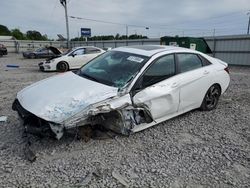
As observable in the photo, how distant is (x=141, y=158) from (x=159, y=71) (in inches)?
61.3

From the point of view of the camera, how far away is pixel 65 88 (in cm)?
346

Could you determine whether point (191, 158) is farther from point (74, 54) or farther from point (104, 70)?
point (74, 54)

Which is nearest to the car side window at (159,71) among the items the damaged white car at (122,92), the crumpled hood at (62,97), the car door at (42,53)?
the damaged white car at (122,92)

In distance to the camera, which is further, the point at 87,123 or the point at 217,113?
the point at 217,113

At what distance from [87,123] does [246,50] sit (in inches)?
563

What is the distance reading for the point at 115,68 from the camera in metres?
3.94

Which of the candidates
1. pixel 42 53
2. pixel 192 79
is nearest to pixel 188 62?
pixel 192 79

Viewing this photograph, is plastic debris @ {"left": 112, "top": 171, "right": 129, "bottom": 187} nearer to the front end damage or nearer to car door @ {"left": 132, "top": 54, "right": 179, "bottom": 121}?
the front end damage

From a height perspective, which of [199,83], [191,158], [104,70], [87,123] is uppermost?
[104,70]

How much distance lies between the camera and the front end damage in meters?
2.97

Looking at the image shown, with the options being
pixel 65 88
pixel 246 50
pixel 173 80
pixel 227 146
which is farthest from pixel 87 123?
pixel 246 50

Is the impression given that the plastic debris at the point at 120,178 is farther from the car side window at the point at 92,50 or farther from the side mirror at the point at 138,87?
the car side window at the point at 92,50

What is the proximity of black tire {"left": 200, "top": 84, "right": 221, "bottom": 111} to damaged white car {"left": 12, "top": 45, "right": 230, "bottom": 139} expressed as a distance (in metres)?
0.07

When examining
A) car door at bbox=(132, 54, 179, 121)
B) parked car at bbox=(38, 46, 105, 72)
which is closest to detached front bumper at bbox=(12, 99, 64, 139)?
car door at bbox=(132, 54, 179, 121)
